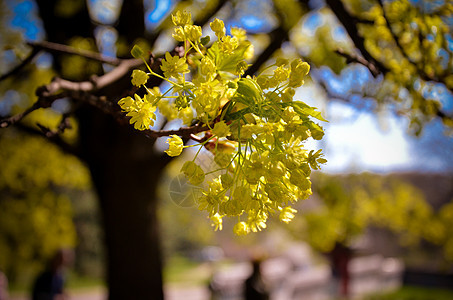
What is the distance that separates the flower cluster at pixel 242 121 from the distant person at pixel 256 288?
16.3ft

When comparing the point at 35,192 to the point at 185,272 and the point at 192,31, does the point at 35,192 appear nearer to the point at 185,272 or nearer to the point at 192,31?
the point at 192,31

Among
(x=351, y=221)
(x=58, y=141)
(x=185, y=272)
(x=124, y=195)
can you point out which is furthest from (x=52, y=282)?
(x=185, y=272)

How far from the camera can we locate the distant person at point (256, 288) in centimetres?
558

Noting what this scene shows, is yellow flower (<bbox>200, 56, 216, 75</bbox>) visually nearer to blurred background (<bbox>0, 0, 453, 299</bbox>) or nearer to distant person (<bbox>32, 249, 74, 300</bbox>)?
blurred background (<bbox>0, 0, 453, 299</bbox>)

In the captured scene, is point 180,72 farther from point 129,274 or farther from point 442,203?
point 442,203

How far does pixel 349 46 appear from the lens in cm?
446

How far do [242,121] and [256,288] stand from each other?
5.12 metres

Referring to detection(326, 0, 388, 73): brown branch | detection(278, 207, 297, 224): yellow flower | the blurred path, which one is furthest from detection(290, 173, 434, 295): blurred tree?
detection(278, 207, 297, 224): yellow flower

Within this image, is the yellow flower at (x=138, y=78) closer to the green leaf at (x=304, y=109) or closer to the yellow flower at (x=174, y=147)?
the yellow flower at (x=174, y=147)

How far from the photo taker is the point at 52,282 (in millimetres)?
4543

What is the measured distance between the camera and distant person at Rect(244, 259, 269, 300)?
18.3ft

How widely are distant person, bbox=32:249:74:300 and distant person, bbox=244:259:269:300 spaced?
249 cm

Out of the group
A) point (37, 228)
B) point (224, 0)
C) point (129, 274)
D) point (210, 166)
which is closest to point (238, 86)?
point (210, 166)

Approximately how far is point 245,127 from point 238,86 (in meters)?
0.12
